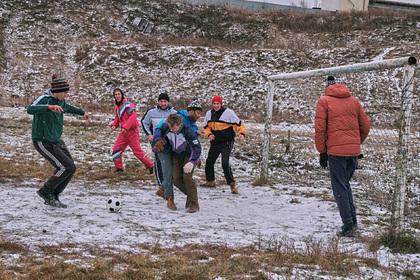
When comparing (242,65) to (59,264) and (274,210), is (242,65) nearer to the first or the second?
(274,210)

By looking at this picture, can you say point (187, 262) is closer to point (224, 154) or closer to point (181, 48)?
point (224, 154)

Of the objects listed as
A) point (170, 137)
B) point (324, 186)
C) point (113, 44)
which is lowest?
point (324, 186)

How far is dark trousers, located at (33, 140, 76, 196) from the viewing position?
6.96 meters

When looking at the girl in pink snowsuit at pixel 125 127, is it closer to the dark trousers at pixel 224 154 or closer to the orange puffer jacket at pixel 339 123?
the dark trousers at pixel 224 154

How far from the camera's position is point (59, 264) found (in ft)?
14.8

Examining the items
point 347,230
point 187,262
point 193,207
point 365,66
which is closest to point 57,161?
point 193,207

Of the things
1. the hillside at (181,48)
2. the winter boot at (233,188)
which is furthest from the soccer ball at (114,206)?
the hillside at (181,48)

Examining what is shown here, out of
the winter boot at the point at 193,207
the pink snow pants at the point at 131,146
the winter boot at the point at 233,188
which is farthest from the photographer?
the pink snow pants at the point at 131,146

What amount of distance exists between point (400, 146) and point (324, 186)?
4.51 meters

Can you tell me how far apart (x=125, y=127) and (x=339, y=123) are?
5.20 metres

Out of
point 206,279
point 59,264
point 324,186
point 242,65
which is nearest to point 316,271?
point 206,279

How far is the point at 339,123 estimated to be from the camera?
5.95m

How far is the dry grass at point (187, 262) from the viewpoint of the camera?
14.3ft

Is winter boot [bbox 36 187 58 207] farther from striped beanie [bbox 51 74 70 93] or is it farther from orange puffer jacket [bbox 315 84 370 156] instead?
orange puffer jacket [bbox 315 84 370 156]
